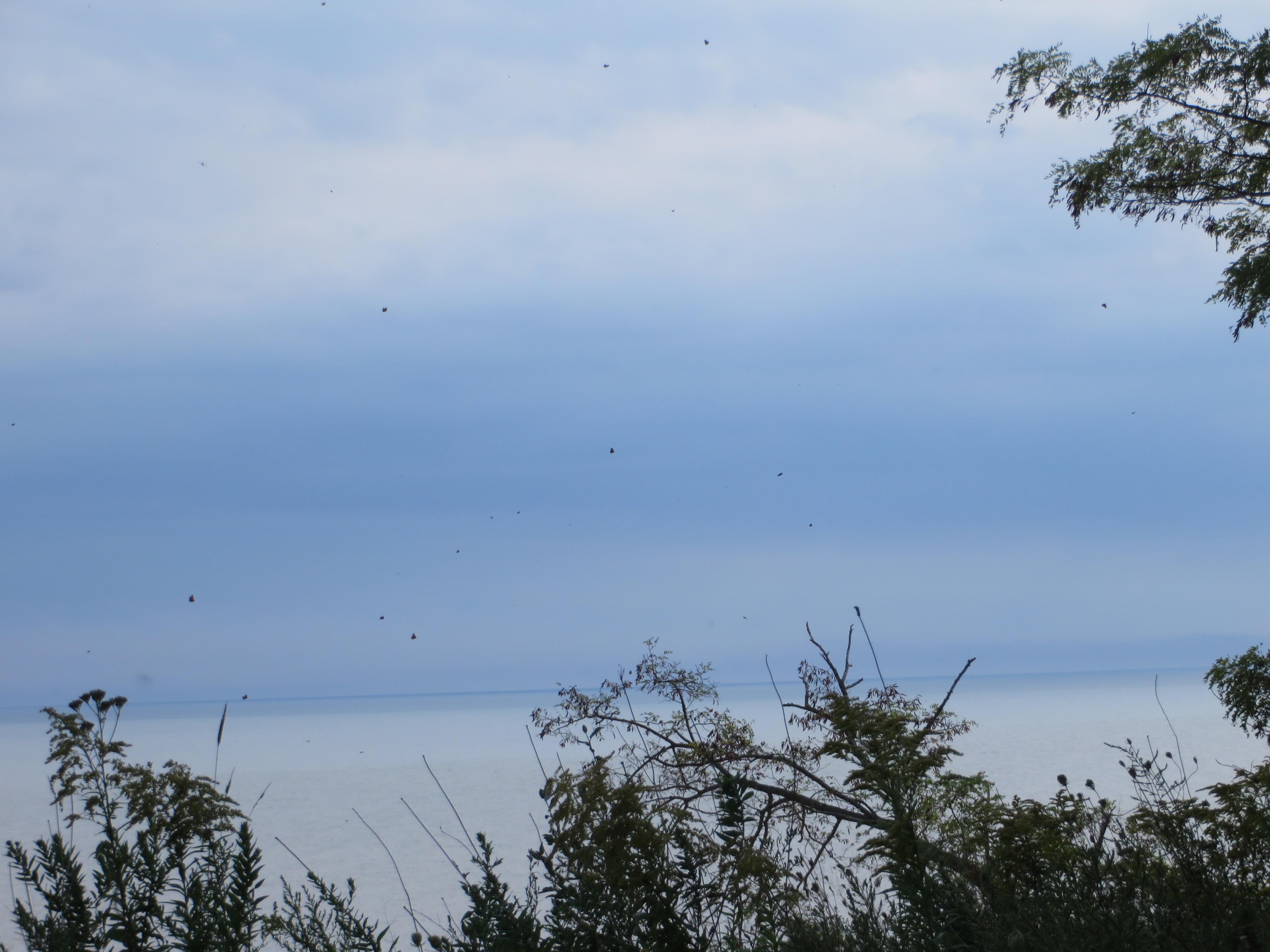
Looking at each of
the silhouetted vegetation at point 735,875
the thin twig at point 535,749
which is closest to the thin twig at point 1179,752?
the silhouetted vegetation at point 735,875

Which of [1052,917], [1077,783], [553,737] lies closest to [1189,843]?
[1052,917]

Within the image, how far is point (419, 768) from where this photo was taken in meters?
47.0

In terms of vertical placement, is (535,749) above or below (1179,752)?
above

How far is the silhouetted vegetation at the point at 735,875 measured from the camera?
2201mm

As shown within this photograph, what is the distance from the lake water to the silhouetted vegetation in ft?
1.70

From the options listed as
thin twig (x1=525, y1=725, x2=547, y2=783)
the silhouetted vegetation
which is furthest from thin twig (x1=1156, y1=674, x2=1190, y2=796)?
thin twig (x1=525, y1=725, x2=547, y2=783)

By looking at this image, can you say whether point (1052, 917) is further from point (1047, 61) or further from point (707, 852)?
point (1047, 61)

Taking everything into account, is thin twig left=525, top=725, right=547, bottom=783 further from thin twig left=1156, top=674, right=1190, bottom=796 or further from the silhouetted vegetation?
thin twig left=1156, top=674, right=1190, bottom=796

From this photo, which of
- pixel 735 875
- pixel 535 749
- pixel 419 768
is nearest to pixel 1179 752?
pixel 735 875

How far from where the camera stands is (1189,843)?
143 inches

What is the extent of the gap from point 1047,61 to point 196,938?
11.3 meters

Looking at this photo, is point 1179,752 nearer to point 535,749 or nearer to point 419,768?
point 535,749

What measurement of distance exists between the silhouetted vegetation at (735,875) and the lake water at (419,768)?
52 centimetres

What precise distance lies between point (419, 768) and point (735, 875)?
47388 mm
